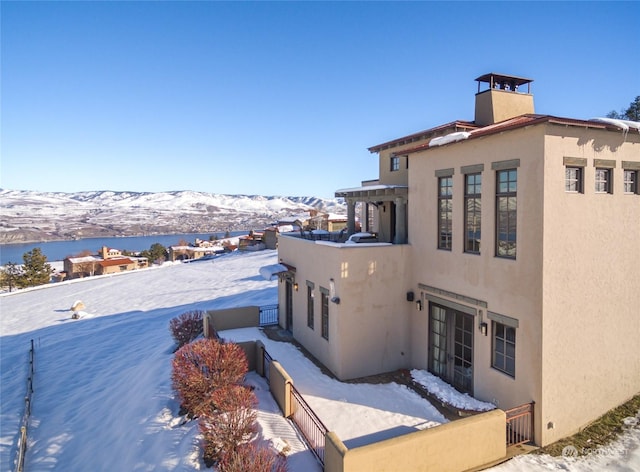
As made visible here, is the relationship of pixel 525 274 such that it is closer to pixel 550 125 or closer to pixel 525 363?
pixel 525 363

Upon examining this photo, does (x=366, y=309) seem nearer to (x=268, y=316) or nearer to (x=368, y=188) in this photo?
(x=368, y=188)

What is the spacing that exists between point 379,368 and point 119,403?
328 inches

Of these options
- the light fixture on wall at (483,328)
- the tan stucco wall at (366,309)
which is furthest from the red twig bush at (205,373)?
the light fixture on wall at (483,328)

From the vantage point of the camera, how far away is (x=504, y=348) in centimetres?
855

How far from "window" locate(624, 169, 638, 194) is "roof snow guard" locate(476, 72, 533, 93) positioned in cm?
549

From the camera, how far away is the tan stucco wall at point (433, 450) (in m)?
6.28

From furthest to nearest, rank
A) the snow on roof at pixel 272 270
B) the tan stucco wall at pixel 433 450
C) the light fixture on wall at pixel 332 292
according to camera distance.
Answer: the snow on roof at pixel 272 270 → the light fixture on wall at pixel 332 292 → the tan stucco wall at pixel 433 450

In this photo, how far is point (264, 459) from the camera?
676cm

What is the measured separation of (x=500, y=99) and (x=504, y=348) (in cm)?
827

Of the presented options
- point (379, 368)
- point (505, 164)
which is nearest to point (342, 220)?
point (379, 368)

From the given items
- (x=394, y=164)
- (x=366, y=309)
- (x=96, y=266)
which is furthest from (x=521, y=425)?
(x=96, y=266)

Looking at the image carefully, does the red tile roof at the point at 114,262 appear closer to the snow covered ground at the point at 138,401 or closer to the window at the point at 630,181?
the snow covered ground at the point at 138,401

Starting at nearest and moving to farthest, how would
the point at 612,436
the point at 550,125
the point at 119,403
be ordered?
the point at 550,125, the point at 612,436, the point at 119,403

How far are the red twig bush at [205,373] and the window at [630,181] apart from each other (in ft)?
32.4
